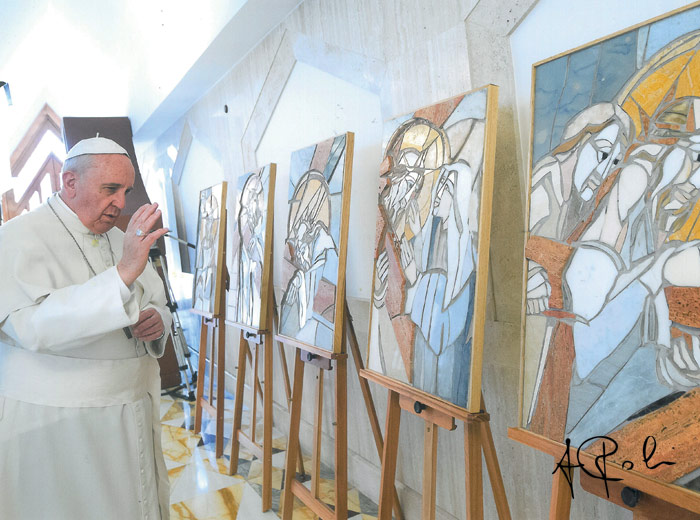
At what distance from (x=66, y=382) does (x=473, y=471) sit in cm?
128

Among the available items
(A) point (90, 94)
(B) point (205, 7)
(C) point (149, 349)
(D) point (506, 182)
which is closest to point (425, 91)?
(D) point (506, 182)

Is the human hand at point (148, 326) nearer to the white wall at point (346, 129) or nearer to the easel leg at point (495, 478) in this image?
the white wall at point (346, 129)

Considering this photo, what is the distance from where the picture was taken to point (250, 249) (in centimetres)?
295

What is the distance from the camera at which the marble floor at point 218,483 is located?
8.55ft

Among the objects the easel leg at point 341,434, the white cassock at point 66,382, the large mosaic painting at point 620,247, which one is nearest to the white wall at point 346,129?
the easel leg at point 341,434

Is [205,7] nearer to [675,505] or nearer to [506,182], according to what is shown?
[506,182]

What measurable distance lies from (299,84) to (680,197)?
2.40m

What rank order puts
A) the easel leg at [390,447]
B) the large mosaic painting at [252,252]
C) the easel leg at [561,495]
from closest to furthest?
1. the easel leg at [561,495]
2. the easel leg at [390,447]
3. the large mosaic painting at [252,252]

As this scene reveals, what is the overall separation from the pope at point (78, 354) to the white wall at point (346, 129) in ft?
3.23

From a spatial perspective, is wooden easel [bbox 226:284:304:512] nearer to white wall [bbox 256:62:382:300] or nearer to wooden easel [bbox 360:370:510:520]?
white wall [bbox 256:62:382:300]

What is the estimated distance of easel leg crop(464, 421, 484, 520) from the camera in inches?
55.0

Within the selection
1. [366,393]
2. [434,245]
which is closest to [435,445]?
[434,245]

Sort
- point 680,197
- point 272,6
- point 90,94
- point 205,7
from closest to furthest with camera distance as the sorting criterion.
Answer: point 680,197
point 272,6
point 205,7
point 90,94

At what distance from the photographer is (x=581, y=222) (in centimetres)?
114
